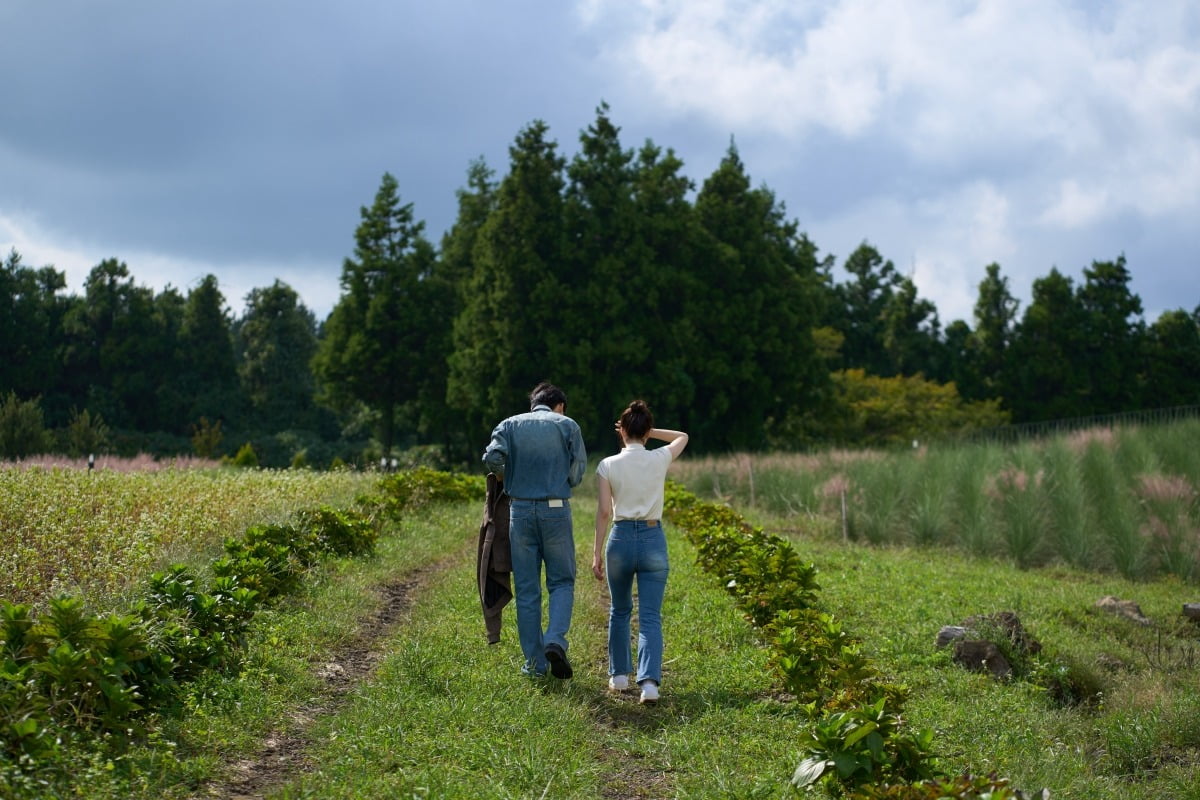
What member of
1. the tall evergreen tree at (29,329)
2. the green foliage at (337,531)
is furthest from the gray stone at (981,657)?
the tall evergreen tree at (29,329)

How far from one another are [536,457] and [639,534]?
93cm

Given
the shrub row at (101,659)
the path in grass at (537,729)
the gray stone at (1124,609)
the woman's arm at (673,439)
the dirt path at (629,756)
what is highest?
the woman's arm at (673,439)

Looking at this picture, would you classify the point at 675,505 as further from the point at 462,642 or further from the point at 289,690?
the point at 289,690

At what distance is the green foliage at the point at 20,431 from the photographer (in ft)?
86.9

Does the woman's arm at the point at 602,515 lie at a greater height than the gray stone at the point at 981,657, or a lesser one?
greater

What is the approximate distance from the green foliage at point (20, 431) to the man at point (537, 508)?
76.7ft

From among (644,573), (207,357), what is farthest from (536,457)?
(207,357)

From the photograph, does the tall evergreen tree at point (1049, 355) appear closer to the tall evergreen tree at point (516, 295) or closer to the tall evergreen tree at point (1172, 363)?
the tall evergreen tree at point (1172, 363)

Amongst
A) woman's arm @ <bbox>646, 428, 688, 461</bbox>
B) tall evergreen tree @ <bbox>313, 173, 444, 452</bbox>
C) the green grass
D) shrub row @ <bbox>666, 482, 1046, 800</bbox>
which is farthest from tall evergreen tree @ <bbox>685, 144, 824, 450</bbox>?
woman's arm @ <bbox>646, 428, 688, 461</bbox>

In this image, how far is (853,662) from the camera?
6.44 m

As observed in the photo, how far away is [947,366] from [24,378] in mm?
46714

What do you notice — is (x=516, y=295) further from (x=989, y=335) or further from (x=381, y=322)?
(x=989, y=335)

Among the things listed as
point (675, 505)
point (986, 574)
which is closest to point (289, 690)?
point (986, 574)

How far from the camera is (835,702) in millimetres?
6211
